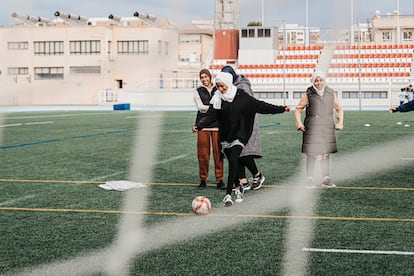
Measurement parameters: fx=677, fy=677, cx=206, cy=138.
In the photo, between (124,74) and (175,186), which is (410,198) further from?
(124,74)

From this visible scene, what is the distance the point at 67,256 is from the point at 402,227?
2637mm

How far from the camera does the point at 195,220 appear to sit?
581 cm

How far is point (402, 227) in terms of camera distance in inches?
211

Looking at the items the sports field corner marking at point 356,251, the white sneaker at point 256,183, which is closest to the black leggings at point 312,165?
the white sneaker at point 256,183

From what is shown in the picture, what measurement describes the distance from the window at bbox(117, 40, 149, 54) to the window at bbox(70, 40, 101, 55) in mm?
85

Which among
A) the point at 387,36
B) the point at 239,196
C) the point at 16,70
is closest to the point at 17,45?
the point at 16,70

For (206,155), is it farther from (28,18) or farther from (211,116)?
(28,18)

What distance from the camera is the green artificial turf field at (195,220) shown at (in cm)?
414

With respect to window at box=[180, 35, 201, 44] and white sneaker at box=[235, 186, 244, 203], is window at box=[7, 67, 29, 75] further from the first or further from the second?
white sneaker at box=[235, 186, 244, 203]

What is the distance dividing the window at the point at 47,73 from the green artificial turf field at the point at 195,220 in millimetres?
290

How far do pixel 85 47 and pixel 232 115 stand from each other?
512 centimetres

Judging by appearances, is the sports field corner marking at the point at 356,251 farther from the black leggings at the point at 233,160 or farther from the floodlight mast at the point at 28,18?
the floodlight mast at the point at 28,18

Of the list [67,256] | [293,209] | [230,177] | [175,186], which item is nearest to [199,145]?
[175,186]

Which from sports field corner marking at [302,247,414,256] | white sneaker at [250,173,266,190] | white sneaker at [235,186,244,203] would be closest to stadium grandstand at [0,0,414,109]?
sports field corner marking at [302,247,414,256]
